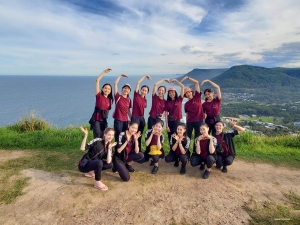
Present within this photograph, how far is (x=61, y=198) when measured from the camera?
391 centimetres

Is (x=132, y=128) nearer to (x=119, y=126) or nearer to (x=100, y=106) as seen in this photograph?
(x=119, y=126)

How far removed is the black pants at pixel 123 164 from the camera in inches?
183

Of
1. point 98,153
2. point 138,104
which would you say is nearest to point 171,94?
point 138,104

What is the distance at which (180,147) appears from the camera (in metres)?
5.12

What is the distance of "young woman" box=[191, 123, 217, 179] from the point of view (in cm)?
496

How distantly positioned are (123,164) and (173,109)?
1990 mm

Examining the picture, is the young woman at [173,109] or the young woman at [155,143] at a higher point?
the young woman at [173,109]

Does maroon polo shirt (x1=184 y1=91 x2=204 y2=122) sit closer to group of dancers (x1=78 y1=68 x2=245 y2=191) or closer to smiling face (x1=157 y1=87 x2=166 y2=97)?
group of dancers (x1=78 y1=68 x2=245 y2=191)

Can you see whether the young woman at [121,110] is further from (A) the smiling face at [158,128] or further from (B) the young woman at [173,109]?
(B) the young woman at [173,109]

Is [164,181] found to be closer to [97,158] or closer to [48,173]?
[97,158]

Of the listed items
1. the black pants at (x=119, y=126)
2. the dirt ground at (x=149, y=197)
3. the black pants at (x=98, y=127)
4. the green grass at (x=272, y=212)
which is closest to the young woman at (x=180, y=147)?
the dirt ground at (x=149, y=197)

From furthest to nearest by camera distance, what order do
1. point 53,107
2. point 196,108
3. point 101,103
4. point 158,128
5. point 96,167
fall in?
point 53,107 → point 196,108 → point 101,103 → point 158,128 → point 96,167

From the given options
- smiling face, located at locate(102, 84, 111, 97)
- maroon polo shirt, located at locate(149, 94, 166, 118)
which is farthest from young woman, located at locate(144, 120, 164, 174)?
smiling face, located at locate(102, 84, 111, 97)

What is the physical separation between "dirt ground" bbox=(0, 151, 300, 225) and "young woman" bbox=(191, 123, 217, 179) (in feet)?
0.98
